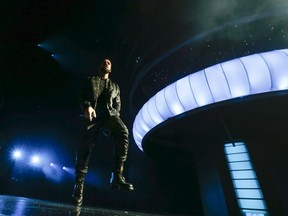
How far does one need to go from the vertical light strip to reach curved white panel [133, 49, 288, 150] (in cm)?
347

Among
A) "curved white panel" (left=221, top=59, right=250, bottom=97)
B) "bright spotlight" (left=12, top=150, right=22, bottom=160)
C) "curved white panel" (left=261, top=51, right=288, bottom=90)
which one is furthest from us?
"bright spotlight" (left=12, top=150, right=22, bottom=160)

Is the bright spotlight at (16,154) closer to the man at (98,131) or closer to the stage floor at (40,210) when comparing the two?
the man at (98,131)

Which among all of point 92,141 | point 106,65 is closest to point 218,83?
point 106,65

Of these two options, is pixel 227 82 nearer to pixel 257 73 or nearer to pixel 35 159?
pixel 257 73

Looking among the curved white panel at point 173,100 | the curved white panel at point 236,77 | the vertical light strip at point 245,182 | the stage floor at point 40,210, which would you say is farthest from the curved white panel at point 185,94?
the stage floor at point 40,210

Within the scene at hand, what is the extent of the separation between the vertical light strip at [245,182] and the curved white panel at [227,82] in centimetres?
347

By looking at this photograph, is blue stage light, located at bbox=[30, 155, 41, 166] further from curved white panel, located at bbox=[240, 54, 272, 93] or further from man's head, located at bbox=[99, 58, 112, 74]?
curved white panel, located at bbox=[240, 54, 272, 93]

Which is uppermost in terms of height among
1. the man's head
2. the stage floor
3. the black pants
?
the man's head

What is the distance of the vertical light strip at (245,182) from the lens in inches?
368

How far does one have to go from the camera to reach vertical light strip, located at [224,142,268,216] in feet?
30.6

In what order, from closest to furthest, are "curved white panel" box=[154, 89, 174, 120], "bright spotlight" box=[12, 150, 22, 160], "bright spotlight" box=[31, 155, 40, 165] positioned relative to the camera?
"curved white panel" box=[154, 89, 174, 120]
"bright spotlight" box=[12, 150, 22, 160]
"bright spotlight" box=[31, 155, 40, 165]

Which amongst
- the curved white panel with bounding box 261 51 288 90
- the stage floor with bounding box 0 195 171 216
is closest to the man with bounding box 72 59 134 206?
the stage floor with bounding box 0 195 171 216

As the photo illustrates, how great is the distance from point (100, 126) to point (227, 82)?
5.07m

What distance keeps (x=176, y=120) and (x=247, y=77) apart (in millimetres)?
3252
